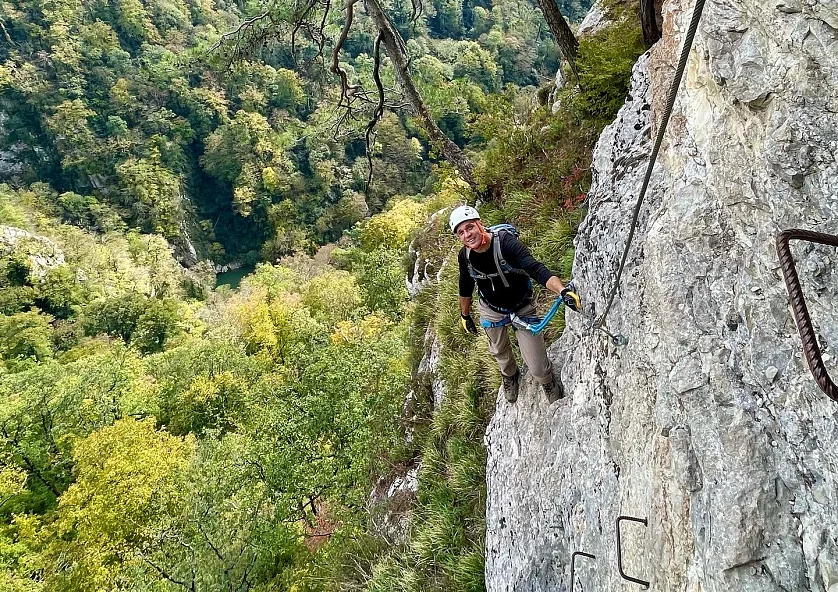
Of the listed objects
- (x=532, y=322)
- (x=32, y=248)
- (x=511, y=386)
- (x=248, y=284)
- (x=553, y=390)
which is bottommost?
(x=248, y=284)

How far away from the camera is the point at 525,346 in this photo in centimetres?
413

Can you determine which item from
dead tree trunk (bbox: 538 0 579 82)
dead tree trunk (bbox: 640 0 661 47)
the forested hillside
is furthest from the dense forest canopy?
dead tree trunk (bbox: 640 0 661 47)

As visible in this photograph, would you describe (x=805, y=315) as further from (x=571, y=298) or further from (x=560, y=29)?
(x=560, y=29)

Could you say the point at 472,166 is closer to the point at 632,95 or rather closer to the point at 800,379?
the point at 632,95

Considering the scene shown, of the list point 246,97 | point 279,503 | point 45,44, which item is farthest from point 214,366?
point 45,44

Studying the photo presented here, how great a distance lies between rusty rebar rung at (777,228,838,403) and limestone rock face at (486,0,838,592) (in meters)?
0.49

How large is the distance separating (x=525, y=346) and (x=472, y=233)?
1.17 metres

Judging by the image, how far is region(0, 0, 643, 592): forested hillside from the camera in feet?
25.4

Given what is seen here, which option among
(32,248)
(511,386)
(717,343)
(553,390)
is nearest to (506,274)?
(553,390)

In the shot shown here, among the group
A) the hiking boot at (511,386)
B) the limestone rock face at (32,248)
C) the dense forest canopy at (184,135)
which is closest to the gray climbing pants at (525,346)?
the hiking boot at (511,386)

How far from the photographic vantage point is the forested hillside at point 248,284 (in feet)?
25.4

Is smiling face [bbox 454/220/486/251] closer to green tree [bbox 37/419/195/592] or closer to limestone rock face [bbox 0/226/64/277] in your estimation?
green tree [bbox 37/419/195/592]

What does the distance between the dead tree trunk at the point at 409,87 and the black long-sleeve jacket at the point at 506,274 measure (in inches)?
201

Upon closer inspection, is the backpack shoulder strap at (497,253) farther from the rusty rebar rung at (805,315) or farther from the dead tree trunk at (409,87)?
the dead tree trunk at (409,87)
